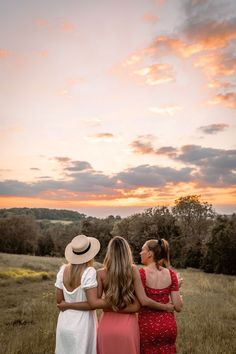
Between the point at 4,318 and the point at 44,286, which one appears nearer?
the point at 4,318

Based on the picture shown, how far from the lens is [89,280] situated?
5305 mm

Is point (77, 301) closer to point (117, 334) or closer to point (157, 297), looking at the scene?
point (117, 334)

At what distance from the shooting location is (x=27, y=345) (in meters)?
9.00

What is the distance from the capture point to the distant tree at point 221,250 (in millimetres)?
45000

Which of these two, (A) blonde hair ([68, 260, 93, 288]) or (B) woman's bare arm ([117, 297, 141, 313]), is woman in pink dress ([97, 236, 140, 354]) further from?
(A) blonde hair ([68, 260, 93, 288])

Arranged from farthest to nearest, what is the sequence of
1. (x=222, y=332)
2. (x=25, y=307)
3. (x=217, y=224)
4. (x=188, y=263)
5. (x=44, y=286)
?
(x=188, y=263) < (x=217, y=224) < (x=44, y=286) < (x=25, y=307) < (x=222, y=332)

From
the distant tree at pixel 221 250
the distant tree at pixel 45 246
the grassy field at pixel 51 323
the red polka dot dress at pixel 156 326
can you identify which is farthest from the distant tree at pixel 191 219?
the red polka dot dress at pixel 156 326

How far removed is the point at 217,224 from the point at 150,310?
142ft

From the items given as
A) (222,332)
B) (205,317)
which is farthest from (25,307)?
(222,332)

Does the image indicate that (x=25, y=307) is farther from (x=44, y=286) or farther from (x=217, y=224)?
(x=217, y=224)

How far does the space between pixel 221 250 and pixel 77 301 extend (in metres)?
42.2

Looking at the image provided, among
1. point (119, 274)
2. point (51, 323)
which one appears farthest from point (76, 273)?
point (51, 323)

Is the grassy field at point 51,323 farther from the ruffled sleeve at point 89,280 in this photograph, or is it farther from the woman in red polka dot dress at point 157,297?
the ruffled sleeve at point 89,280

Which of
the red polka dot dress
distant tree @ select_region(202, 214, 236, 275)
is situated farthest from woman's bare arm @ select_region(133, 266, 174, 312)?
distant tree @ select_region(202, 214, 236, 275)
